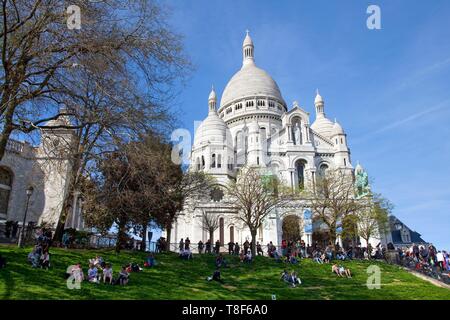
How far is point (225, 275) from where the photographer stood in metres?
18.9

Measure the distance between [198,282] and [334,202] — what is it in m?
17.8

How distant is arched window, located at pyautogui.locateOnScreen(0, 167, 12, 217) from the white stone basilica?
629 inches

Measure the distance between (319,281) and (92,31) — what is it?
15.3m

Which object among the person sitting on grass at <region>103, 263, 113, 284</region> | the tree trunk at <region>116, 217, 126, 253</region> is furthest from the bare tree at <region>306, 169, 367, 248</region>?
the person sitting on grass at <region>103, 263, 113, 284</region>

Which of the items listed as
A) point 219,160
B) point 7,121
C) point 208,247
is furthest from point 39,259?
point 219,160

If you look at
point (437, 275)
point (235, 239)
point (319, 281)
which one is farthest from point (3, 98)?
point (235, 239)

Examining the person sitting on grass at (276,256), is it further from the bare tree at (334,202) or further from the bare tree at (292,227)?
the bare tree at (292,227)

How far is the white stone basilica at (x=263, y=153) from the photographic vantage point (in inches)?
1702

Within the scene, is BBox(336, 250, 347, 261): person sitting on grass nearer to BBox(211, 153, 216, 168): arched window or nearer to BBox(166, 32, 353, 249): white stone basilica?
BBox(166, 32, 353, 249): white stone basilica

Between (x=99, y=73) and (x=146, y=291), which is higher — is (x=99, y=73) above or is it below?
above

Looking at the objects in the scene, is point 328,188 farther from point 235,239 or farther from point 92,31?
point 92,31

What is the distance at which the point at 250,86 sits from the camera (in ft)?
233

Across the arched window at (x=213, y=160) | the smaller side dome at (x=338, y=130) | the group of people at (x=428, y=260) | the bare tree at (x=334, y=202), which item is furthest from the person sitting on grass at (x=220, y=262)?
the smaller side dome at (x=338, y=130)

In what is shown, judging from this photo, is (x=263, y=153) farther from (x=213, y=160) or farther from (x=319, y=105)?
(x=319, y=105)
